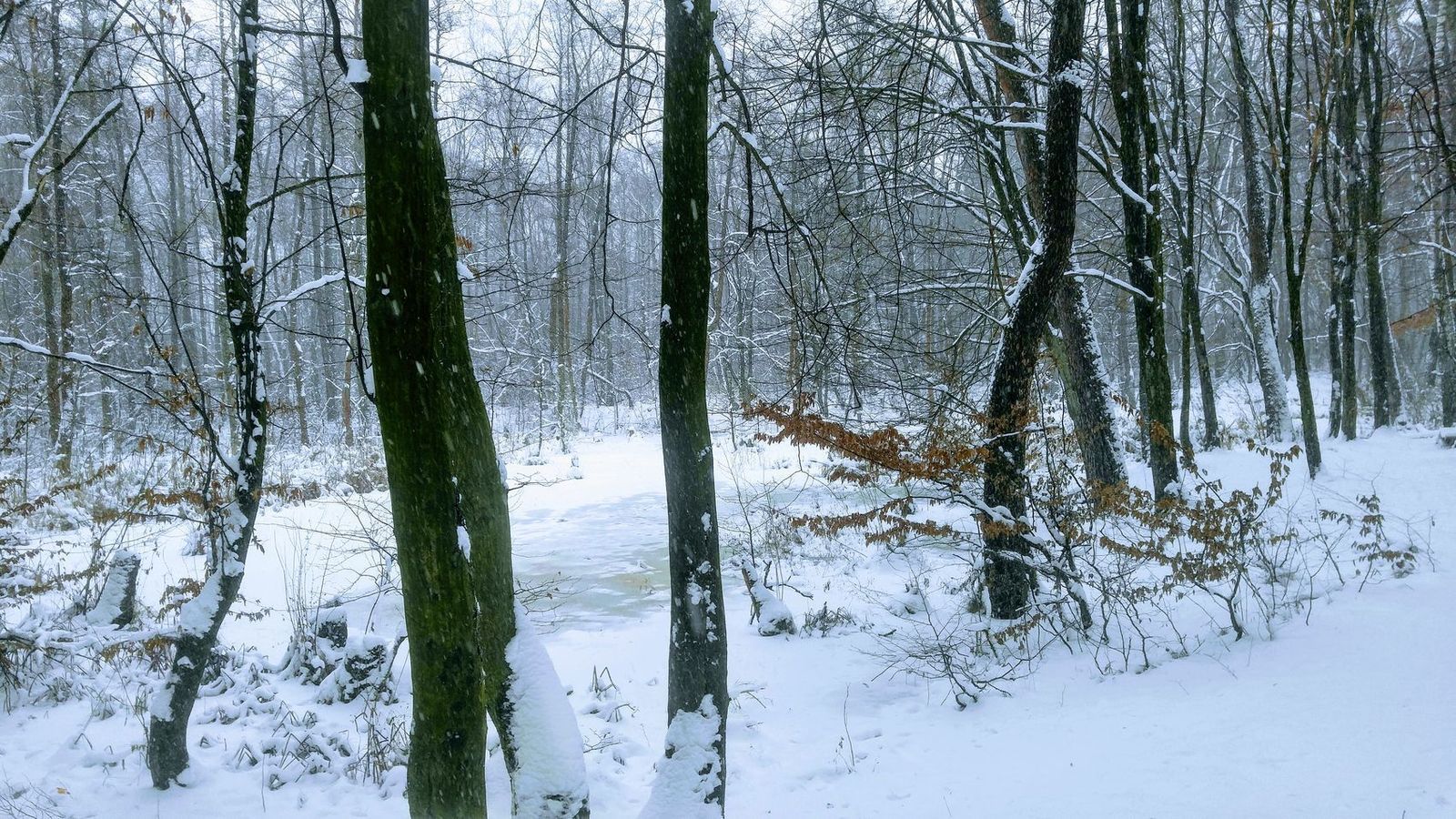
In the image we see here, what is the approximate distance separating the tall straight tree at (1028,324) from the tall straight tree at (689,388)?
2.30 m

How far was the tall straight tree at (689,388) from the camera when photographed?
342cm

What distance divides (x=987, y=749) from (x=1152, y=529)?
1925 mm

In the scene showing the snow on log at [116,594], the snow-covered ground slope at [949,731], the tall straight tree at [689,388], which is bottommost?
the snow-covered ground slope at [949,731]

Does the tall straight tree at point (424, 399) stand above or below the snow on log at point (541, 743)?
above

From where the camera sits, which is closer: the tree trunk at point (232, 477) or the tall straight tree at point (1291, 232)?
the tree trunk at point (232, 477)

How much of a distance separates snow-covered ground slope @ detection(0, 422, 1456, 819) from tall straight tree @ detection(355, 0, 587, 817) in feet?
6.70

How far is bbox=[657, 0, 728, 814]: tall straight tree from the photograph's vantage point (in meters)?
3.42

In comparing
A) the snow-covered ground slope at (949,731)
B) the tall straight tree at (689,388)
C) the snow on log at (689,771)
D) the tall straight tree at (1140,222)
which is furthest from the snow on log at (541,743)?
the tall straight tree at (1140,222)

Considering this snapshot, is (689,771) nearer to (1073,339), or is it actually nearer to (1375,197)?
(1073,339)

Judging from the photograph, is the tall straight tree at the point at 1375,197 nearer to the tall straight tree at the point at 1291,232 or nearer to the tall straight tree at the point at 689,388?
the tall straight tree at the point at 1291,232

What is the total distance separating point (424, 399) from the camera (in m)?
2.33

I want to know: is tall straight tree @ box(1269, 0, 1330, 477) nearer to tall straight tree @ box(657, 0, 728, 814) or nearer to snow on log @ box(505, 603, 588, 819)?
tall straight tree @ box(657, 0, 728, 814)

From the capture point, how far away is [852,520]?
5.18 meters

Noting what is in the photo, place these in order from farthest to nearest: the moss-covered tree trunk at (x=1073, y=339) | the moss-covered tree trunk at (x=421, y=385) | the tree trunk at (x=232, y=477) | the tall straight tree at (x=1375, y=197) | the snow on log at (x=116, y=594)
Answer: the tall straight tree at (x=1375, y=197)
the moss-covered tree trunk at (x=1073, y=339)
the snow on log at (x=116, y=594)
the tree trunk at (x=232, y=477)
the moss-covered tree trunk at (x=421, y=385)
